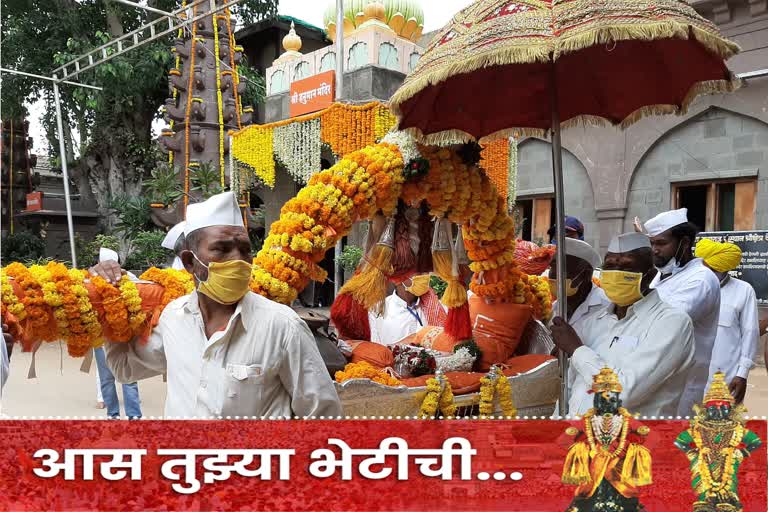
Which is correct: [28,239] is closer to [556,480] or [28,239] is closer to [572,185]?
[572,185]

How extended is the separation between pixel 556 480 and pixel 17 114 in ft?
60.1

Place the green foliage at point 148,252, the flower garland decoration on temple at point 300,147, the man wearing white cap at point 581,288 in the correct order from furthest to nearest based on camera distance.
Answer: the green foliage at point 148,252 → the flower garland decoration on temple at point 300,147 → the man wearing white cap at point 581,288

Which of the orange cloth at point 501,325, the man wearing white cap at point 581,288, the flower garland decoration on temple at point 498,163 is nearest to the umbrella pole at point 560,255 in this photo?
the man wearing white cap at point 581,288

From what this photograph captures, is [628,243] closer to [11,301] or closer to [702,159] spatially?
[11,301]

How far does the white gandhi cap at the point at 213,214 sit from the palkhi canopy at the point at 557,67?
1.16 m

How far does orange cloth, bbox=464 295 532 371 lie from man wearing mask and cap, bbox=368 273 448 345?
0.71 m

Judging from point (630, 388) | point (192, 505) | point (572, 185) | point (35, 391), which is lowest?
point (35, 391)

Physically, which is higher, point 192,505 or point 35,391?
point 192,505

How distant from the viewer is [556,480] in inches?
94.2

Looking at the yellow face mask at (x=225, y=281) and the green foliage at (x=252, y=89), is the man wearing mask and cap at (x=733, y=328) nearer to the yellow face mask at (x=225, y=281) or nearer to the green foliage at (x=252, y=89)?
the yellow face mask at (x=225, y=281)

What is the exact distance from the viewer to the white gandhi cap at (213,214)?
2287 mm

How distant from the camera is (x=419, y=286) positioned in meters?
5.73

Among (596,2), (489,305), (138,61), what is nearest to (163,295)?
(596,2)

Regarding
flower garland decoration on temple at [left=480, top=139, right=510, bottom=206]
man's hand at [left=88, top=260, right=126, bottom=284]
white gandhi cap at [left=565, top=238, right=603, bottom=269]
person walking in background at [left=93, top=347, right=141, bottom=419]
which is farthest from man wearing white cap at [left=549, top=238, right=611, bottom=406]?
flower garland decoration on temple at [left=480, top=139, right=510, bottom=206]
